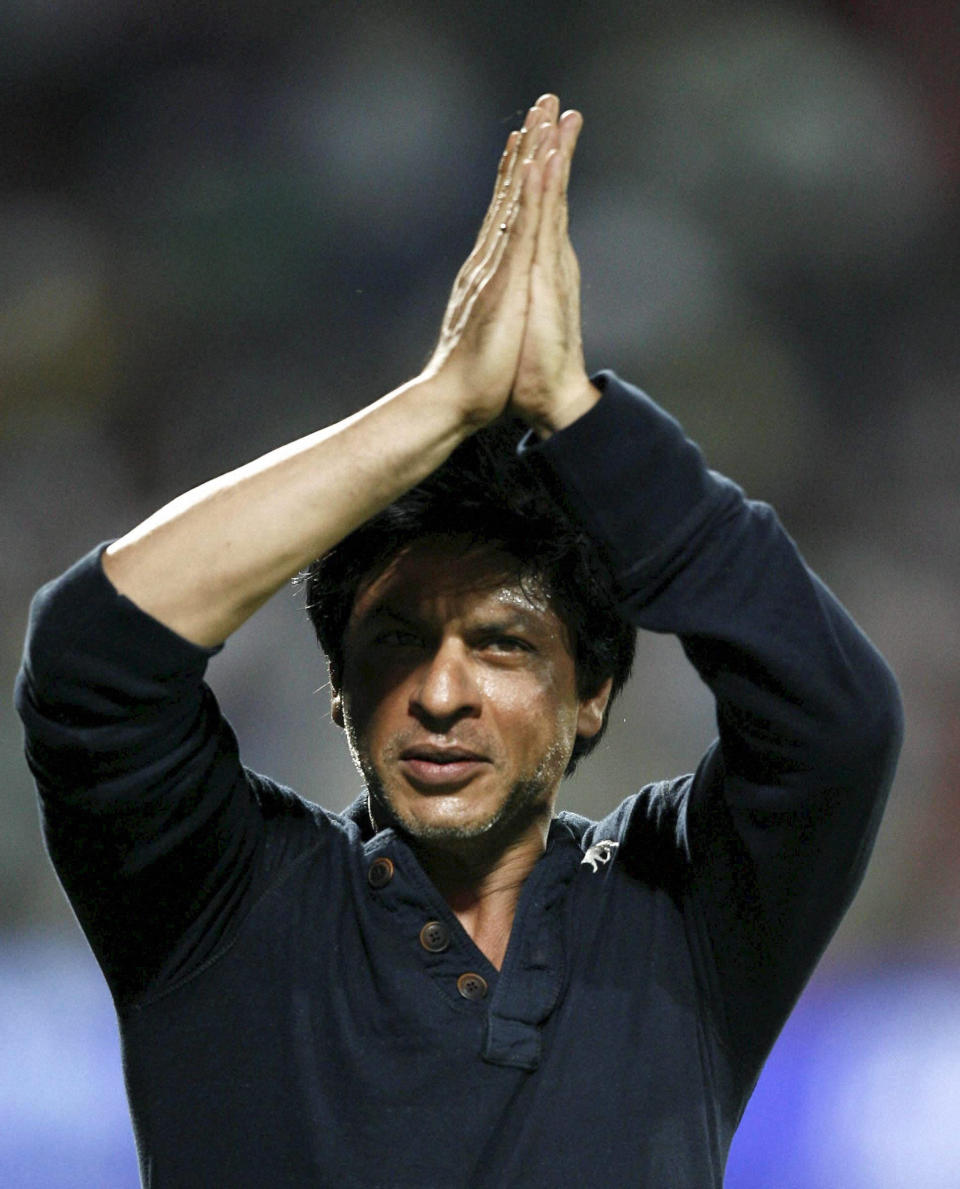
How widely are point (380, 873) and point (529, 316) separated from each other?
41cm

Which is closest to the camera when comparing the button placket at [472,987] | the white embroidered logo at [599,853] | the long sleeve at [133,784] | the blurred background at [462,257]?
the long sleeve at [133,784]

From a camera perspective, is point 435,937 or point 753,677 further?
point 435,937

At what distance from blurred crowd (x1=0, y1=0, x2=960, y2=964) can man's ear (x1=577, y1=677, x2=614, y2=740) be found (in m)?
1.72

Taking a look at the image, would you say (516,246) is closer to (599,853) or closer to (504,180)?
(504,180)

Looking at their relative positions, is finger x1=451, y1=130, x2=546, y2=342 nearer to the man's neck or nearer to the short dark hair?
the short dark hair

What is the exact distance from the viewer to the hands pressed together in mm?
887

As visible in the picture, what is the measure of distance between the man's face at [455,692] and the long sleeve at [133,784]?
11 centimetres

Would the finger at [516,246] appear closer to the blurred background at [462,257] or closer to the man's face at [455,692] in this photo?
the man's face at [455,692]

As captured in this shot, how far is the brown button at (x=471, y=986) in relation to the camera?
1000 millimetres

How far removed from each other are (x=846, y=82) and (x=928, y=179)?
0.94ft

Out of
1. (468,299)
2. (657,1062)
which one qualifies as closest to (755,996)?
(657,1062)

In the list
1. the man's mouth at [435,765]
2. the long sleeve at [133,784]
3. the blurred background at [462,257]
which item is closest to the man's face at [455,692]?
the man's mouth at [435,765]

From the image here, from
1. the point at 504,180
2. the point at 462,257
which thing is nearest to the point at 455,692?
the point at 504,180

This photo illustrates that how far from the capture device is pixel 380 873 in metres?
1.05
